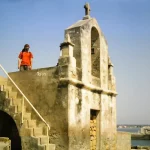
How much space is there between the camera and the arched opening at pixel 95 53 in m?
12.3

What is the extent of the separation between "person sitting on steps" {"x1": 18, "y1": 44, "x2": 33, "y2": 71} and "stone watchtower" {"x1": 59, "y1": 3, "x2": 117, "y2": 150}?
6.46ft

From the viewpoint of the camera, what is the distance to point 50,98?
384 inches

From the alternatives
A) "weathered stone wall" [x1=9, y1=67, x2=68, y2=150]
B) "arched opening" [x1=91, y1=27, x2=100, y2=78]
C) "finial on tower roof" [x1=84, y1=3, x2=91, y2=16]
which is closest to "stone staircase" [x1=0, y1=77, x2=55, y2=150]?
"weathered stone wall" [x1=9, y1=67, x2=68, y2=150]

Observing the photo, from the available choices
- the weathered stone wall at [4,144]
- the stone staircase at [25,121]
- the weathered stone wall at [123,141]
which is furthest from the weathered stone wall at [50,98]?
the weathered stone wall at [123,141]

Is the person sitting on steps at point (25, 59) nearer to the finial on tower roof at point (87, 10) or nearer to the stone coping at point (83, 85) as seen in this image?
the stone coping at point (83, 85)

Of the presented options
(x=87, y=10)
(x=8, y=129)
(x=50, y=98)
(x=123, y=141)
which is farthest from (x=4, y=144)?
(x=123, y=141)

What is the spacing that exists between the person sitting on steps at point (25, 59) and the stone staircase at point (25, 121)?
1.41 meters

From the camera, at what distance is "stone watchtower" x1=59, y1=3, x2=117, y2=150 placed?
31.7ft

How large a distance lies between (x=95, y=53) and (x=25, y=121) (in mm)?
Answer: 5146

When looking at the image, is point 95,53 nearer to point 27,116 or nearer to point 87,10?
point 87,10

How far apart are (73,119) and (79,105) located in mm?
734

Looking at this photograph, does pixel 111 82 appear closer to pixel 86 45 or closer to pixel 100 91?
pixel 100 91

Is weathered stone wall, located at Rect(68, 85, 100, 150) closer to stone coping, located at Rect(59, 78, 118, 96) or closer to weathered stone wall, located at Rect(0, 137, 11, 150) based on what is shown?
stone coping, located at Rect(59, 78, 118, 96)

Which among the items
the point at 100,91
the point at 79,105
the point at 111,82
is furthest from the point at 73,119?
the point at 111,82
